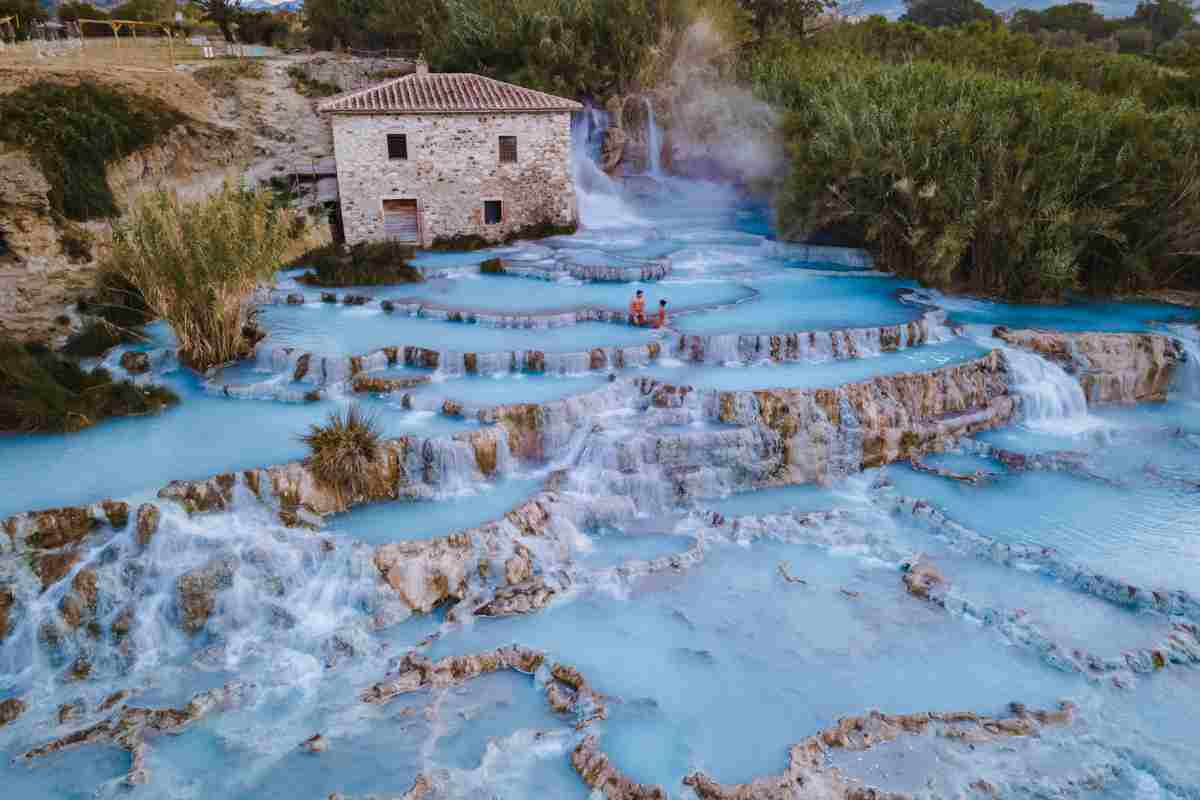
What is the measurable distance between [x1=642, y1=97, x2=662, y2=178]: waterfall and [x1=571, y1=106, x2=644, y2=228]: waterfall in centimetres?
170

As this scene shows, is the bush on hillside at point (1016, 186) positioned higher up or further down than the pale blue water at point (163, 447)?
higher up

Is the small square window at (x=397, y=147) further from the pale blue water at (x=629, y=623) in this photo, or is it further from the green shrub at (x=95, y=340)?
the pale blue water at (x=629, y=623)

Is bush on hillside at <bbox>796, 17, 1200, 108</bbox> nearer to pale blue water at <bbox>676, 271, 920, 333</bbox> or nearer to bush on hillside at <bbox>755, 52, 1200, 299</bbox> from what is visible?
bush on hillside at <bbox>755, 52, 1200, 299</bbox>

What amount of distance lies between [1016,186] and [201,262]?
16.8 metres

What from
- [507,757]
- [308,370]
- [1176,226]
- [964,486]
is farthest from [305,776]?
[1176,226]

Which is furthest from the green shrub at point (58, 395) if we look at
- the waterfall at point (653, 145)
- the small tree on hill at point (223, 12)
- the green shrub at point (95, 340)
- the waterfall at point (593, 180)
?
the small tree on hill at point (223, 12)

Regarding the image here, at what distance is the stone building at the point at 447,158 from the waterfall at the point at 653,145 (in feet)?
21.2

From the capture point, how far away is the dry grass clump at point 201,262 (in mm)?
13836

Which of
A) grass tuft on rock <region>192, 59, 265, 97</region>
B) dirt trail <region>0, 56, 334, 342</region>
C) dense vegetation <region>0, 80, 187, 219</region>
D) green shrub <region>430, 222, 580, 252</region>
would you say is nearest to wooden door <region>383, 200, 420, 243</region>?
green shrub <region>430, 222, 580, 252</region>

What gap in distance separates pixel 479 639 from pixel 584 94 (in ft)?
74.9

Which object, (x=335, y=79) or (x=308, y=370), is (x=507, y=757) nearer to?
(x=308, y=370)

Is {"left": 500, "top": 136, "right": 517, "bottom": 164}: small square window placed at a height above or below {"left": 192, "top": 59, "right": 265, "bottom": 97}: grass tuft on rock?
below

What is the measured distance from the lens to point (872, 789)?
7.54 meters

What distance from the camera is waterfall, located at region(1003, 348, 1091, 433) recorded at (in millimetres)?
15250
